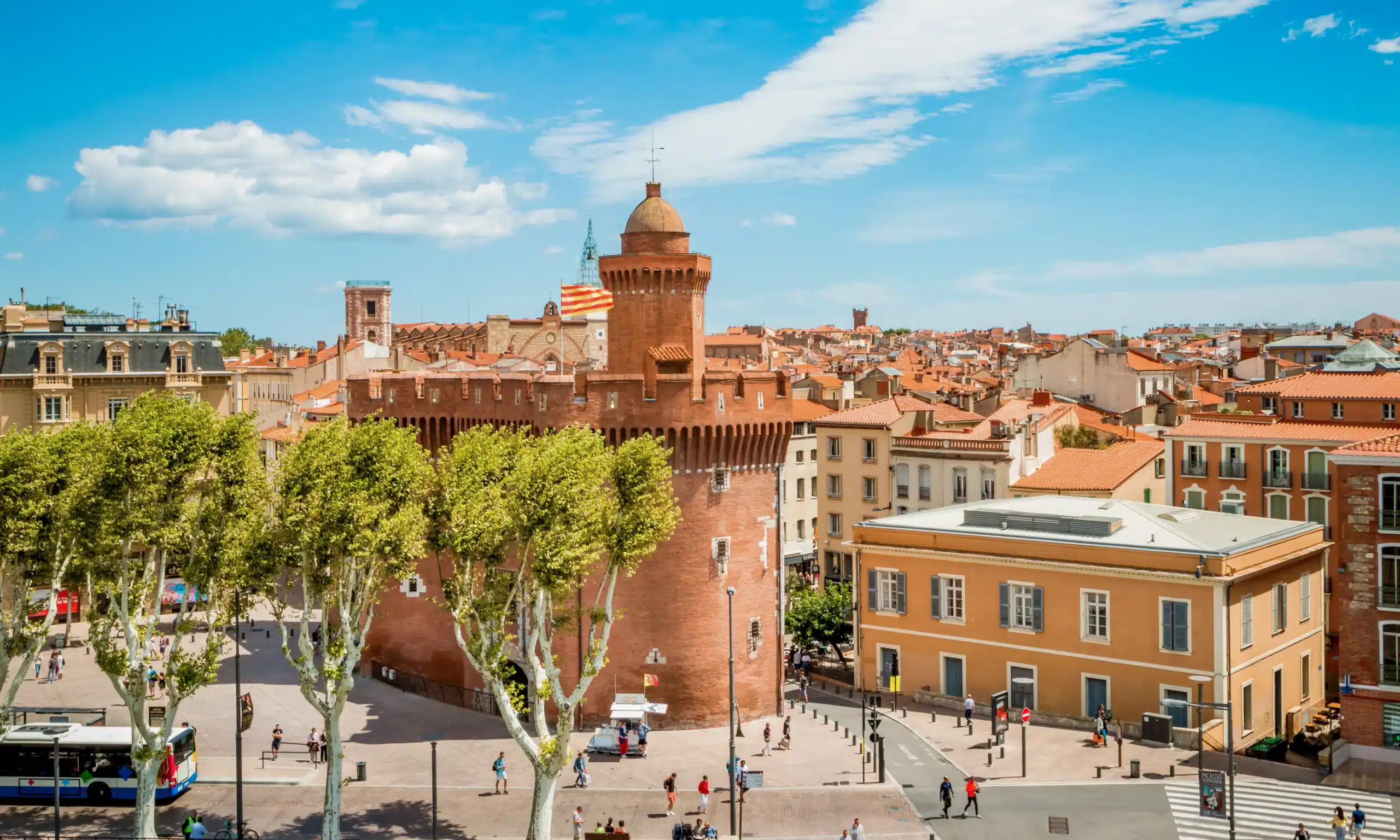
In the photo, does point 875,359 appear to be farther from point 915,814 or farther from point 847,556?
point 915,814

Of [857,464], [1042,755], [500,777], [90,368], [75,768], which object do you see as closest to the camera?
[75,768]

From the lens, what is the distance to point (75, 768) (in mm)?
42625

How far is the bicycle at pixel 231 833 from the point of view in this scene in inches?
1507

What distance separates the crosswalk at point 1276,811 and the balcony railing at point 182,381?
180ft

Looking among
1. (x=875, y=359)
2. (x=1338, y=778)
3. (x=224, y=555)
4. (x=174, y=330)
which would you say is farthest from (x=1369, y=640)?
(x=875, y=359)

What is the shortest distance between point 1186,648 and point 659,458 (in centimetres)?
2008

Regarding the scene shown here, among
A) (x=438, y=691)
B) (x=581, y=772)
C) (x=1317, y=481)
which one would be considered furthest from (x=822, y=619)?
(x=1317, y=481)

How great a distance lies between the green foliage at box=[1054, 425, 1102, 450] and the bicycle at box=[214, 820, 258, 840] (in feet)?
172

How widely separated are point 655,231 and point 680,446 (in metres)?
8.87

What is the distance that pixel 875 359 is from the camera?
161375 mm

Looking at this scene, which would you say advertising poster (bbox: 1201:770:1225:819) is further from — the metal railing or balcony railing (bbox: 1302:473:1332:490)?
balcony railing (bbox: 1302:473:1332:490)

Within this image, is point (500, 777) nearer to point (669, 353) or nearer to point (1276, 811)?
point (669, 353)

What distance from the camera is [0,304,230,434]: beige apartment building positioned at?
67.2 meters

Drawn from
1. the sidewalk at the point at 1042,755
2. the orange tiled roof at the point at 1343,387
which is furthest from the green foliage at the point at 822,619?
the orange tiled roof at the point at 1343,387
